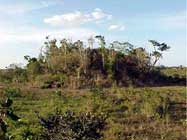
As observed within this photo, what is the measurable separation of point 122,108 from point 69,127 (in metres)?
11.0

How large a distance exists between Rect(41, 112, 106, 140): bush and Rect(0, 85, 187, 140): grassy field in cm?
491

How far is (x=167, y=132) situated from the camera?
1442cm

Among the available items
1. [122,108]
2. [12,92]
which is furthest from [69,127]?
[12,92]

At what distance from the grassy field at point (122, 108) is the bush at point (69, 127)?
491 centimetres

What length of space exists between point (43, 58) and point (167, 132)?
14.7 meters

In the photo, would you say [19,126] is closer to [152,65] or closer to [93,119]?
[93,119]

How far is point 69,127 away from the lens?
676 cm

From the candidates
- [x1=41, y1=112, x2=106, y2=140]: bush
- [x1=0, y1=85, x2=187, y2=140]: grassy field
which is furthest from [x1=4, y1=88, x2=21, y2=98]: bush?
[x1=41, y1=112, x2=106, y2=140]: bush

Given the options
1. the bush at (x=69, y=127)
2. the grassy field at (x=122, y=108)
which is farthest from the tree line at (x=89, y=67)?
the bush at (x=69, y=127)

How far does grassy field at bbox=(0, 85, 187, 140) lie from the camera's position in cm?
1427

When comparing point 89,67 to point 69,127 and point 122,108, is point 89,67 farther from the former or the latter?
point 69,127

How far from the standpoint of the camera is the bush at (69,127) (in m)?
6.75

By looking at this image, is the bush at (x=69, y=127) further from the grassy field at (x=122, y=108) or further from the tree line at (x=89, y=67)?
the tree line at (x=89, y=67)

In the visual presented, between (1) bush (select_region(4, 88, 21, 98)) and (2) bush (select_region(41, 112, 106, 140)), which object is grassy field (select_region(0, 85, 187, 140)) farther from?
(2) bush (select_region(41, 112, 106, 140))
